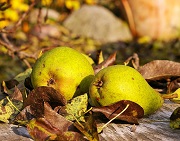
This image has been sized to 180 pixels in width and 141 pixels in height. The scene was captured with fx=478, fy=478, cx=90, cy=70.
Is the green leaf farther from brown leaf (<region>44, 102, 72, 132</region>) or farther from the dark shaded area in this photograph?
the dark shaded area

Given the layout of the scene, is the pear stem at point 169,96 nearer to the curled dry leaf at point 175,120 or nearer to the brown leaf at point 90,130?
the curled dry leaf at point 175,120

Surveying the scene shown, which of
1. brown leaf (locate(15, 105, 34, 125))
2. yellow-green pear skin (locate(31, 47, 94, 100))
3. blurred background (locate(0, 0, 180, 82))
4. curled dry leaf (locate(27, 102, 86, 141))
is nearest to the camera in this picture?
curled dry leaf (locate(27, 102, 86, 141))

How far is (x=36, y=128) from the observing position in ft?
4.89

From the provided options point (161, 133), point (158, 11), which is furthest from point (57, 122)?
point (158, 11)

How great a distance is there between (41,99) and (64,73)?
0.14 m

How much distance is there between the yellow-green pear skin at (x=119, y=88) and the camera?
5.48ft

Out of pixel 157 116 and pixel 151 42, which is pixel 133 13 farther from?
pixel 157 116

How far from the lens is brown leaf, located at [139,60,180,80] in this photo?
2045 millimetres

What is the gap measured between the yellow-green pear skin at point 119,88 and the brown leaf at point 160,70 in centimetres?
32

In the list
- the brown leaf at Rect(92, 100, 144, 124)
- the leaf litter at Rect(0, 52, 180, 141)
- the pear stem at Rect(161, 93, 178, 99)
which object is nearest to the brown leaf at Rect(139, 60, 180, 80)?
the leaf litter at Rect(0, 52, 180, 141)

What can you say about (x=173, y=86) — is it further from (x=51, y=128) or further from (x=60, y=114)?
(x=51, y=128)

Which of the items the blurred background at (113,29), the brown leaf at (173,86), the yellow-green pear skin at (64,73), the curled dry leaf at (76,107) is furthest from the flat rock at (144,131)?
the blurred background at (113,29)

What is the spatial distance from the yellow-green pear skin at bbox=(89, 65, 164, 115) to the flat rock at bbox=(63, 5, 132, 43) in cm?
527

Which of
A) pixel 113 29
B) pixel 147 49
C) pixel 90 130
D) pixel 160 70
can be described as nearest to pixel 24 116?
pixel 90 130
